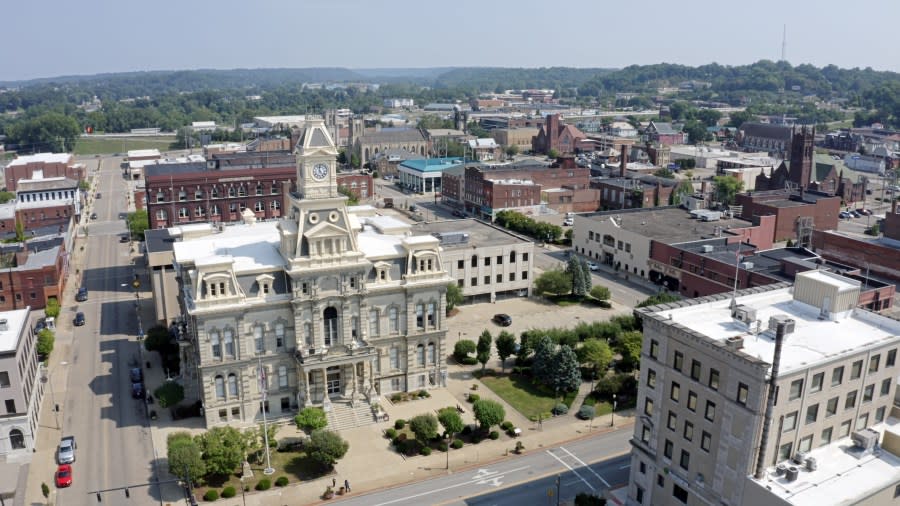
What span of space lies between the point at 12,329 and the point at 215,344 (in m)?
20.4

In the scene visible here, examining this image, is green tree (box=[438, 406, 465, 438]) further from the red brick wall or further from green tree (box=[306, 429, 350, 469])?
the red brick wall

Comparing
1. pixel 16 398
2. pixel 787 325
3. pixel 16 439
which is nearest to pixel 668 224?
pixel 787 325

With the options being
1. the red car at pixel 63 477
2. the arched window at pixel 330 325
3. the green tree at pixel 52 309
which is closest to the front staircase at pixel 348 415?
the arched window at pixel 330 325

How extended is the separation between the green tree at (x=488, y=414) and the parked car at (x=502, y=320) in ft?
99.4

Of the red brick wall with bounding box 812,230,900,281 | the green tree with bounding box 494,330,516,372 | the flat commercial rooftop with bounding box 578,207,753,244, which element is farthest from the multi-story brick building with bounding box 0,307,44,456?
the red brick wall with bounding box 812,230,900,281

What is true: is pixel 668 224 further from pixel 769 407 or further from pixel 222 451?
pixel 222 451

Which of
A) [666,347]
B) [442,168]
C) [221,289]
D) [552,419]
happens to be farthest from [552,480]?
[442,168]

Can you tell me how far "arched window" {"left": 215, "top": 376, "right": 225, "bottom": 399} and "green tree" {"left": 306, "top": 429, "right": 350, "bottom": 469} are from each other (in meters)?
12.5

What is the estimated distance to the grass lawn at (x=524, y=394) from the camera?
7175cm

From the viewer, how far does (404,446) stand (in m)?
64.6

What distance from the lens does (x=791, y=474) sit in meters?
43.3

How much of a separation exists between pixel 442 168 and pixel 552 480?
5513 inches

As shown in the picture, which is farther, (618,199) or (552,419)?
(618,199)

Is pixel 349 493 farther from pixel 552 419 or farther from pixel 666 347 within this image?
pixel 666 347
